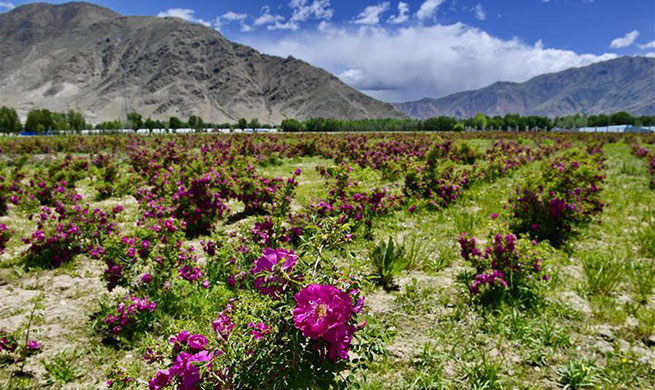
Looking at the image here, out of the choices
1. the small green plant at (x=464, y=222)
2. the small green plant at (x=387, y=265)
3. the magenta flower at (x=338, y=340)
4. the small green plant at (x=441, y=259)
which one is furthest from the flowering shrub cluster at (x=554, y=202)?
the magenta flower at (x=338, y=340)

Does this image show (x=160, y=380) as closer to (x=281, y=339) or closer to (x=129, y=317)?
(x=281, y=339)

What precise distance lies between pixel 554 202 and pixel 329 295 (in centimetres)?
552

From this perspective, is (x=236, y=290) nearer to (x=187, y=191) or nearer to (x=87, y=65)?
(x=187, y=191)

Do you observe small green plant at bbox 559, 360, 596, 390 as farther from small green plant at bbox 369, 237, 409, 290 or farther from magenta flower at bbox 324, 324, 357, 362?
magenta flower at bbox 324, 324, 357, 362

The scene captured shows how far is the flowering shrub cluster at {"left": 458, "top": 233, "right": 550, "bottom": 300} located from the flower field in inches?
0.6

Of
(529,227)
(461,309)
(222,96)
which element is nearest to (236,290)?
(461,309)

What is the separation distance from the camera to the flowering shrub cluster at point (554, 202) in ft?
17.8

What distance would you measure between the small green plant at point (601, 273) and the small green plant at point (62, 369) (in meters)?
5.16

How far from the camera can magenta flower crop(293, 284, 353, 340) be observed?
44.4 inches

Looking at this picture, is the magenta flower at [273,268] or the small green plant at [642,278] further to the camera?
the small green plant at [642,278]

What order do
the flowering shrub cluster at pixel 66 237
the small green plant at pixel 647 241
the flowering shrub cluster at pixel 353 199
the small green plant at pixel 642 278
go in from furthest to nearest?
the flowering shrub cluster at pixel 353 199 < the small green plant at pixel 647 241 < the flowering shrub cluster at pixel 66 237 < the small green plant at pixel 642 278

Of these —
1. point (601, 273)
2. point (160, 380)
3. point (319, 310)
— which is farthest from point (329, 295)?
point (601, 273)

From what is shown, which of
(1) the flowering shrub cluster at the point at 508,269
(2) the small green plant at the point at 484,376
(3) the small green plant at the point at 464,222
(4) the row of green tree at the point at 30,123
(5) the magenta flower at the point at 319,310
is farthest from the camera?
(4) the row of green tree at the point at 30,123

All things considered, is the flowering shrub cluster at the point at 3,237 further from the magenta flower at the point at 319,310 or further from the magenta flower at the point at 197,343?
the magenta flower at the point at 319,310
